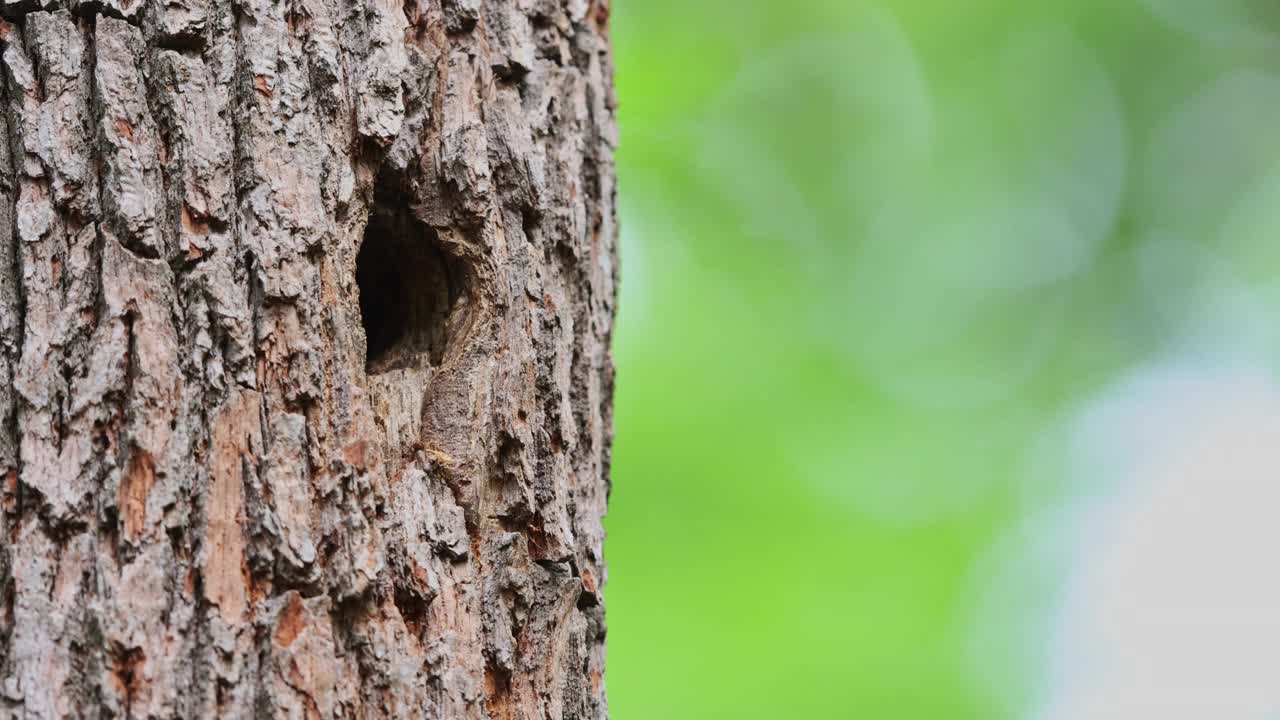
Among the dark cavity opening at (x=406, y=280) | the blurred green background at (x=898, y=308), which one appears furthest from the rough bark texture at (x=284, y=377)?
the blurred green background at (x=898, y=308)

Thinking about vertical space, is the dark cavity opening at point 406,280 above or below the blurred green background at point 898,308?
below

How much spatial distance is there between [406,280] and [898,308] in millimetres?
4493

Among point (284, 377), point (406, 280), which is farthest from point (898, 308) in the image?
point (284, 377)

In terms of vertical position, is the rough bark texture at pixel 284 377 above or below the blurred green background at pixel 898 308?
below

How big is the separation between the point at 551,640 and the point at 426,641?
7.1 inches

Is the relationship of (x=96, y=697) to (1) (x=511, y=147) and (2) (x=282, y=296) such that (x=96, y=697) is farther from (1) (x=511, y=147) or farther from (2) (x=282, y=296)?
(1) (x=511, y=147)

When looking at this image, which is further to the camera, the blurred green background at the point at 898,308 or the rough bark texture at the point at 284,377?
the blurred green background at the point at 898,308

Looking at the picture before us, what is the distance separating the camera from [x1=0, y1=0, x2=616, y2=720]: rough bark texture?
1151 millimetres

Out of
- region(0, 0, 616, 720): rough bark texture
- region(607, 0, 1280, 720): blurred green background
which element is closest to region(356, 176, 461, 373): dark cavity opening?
region(0, 0, 616, 720): rough bark texture

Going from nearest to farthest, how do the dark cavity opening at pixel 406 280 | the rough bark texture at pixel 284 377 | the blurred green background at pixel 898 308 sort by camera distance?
the rough bark texture at pixel 284 377 → the dark cavity opening at pixel 406 280 → the blurred green background at pixel 898 308

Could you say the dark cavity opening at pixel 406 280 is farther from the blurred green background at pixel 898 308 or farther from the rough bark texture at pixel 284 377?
the blurred green background at pixel 898 308

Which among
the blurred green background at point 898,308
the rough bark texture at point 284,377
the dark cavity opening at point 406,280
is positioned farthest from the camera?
the blurred green background at point 898,308

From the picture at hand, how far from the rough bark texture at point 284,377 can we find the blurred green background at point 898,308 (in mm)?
3413

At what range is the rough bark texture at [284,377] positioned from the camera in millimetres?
1151
